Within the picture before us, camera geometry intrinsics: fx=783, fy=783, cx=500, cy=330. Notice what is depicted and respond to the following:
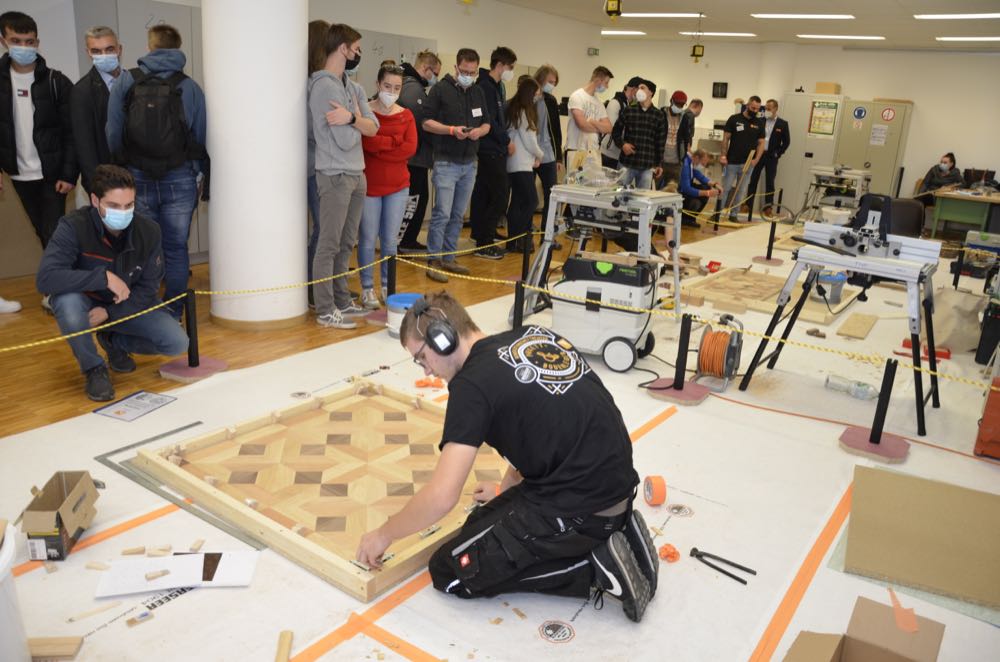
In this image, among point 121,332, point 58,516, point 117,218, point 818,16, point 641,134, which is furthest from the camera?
point 818,16

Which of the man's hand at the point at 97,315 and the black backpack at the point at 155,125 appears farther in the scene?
the black backpack at the point at 155,125

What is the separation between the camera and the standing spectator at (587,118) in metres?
8.19

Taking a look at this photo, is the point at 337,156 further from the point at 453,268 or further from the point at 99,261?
the point at 453,268

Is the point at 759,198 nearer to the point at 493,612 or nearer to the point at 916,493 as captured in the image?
the point at 916,493

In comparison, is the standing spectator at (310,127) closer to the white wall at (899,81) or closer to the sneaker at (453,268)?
the sneaker at (453,268)

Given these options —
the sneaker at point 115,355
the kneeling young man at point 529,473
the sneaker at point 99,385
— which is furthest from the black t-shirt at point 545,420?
the sneaker at point 115,355

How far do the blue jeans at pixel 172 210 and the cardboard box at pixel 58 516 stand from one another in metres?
2.23

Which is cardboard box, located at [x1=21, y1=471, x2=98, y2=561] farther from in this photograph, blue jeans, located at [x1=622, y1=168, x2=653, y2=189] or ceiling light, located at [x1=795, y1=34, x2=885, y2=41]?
ceiling light, located at [x1=795, y1=34, x2=885, y2=41]

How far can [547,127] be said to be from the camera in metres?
8.09

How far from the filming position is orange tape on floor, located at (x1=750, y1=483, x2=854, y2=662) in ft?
8.47

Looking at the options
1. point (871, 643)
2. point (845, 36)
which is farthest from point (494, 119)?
point (845, 36)

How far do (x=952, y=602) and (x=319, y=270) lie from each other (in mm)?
4107

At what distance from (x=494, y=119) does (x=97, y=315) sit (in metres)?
4.23

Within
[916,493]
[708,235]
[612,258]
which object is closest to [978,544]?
[916,493]
